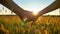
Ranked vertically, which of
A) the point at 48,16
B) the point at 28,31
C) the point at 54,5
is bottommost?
the point at 28,31

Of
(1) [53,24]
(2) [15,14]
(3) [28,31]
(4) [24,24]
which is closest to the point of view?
(3) [28,31]

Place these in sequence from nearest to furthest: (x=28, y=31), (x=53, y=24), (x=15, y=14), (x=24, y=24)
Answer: (x=28, y=31) < (x=24, y=24) < (x=53, y=24) < (x=15, y=14)

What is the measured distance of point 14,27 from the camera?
1.88 m

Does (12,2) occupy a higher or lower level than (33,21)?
higher

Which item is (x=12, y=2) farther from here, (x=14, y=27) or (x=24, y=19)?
(x=14, y=27)

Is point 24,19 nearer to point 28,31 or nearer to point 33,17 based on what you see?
point 33,17

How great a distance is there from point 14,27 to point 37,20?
44cm

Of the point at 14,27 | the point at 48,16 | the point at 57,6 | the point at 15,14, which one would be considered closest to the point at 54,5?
the point at 57,6

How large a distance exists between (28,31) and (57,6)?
0.69 metres

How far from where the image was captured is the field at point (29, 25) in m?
1.82

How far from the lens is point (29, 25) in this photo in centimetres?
190

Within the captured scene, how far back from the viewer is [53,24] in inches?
83.0

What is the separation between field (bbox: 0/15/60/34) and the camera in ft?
5.97

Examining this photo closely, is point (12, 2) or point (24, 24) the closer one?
point (24, 24)
